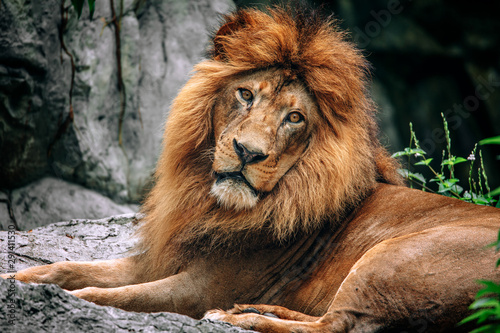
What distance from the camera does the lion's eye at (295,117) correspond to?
362cm

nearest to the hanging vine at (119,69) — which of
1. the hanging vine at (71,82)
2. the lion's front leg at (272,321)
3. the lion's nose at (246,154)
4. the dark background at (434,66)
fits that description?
the hanging vine at (71,82)

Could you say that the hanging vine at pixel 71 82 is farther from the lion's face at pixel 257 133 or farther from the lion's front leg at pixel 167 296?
the lion's front leg at pixel 167 296

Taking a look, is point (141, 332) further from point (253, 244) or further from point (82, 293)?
point (253, 244)

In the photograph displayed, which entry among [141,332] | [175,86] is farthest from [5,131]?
[141,332]

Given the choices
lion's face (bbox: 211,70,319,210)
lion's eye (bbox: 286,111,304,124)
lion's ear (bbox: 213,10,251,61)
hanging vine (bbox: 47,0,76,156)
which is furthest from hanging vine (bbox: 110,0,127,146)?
lion's eye (bbox: 286,111,304,124)

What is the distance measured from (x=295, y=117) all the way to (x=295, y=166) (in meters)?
0.34

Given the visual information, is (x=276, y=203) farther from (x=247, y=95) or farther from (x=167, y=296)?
(x=167, y=296)

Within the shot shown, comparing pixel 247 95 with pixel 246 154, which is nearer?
pixel 246 154

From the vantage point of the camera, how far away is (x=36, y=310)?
2.47m

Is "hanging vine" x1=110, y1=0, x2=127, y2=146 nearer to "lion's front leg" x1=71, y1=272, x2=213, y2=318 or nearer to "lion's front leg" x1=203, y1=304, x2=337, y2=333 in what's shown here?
"lion's front leg" x1=71, y1=272, x2=213, y2=318

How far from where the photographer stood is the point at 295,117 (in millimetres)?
3641

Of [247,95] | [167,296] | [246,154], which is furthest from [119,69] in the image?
[167,296]

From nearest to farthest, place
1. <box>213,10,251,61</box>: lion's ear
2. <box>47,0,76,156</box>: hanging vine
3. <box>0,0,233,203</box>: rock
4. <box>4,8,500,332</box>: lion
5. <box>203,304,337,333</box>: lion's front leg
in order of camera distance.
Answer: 1. <box>203,304,337,333</box>: lion's front leg
2. <box>4,8,500,332</box>: lion
3. <box>213,10,251,61</box>: lion's ear
4. <box>0,0,233,203</box>: rock
5. <box>47,0,76,156</box>: hanging vine

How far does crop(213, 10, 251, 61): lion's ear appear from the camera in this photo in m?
3.98
